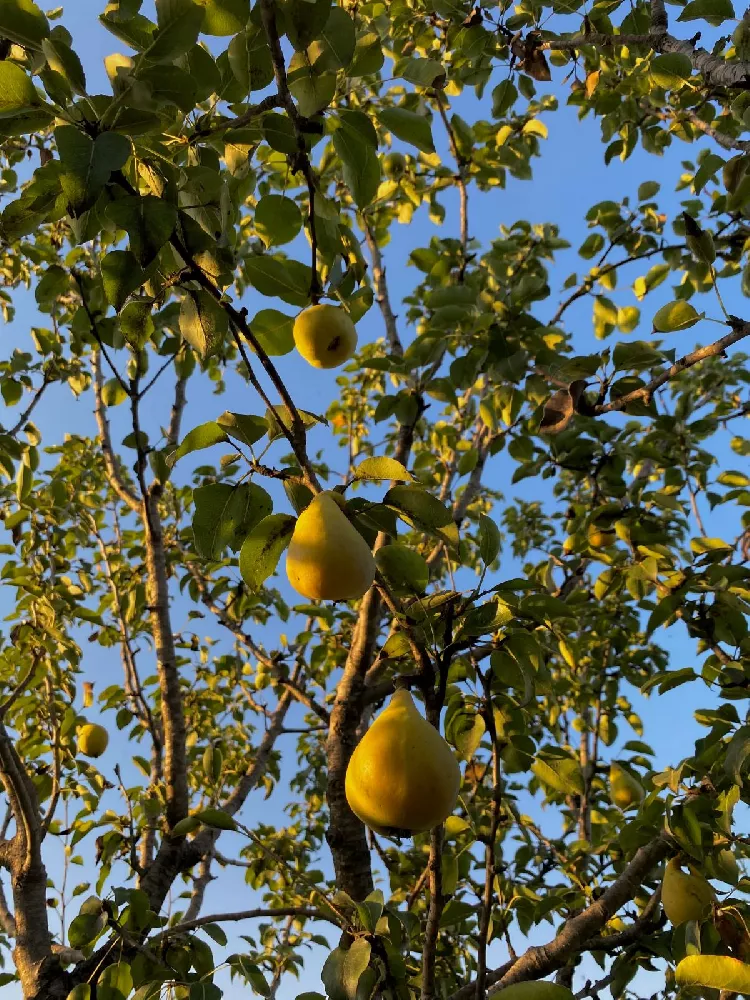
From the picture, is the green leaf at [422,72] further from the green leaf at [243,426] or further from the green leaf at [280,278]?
the green leaf at [243,426]

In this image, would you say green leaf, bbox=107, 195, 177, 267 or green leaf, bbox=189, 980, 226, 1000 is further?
green leaf, bbox=189, 980, 226, 1000

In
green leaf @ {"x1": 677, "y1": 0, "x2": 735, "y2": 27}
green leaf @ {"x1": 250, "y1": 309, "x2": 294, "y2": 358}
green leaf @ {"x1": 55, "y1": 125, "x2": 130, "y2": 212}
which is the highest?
green leaf @ {"x1": 677, "y1": 0, "x2": 735, "y2": 27}

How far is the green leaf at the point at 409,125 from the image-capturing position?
4.60 ft

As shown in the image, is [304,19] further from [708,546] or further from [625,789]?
[625,789]

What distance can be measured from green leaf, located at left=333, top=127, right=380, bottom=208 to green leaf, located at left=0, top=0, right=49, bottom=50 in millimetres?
519

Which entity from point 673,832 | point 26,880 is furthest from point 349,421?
point 673,832

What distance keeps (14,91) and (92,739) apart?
10.9 feet

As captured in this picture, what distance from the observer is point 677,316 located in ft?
6.44

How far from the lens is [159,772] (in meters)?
3.49

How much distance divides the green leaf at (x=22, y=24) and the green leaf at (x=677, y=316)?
163cm

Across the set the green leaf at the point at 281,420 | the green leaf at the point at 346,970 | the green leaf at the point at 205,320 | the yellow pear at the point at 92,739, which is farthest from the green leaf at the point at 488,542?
the yellow pear at the point at 92,739

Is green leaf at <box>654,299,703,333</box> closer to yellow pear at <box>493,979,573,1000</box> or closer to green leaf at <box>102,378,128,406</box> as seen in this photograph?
yellow pear at <box>493,979,573,1000</box>

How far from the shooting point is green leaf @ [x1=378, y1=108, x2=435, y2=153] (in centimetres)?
140

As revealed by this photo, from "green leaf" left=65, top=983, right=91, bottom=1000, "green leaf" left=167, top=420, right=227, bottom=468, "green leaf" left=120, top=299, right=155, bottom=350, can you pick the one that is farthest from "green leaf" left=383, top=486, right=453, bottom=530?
"green leaf" left=65, top=983, right=91, bottom=1000
